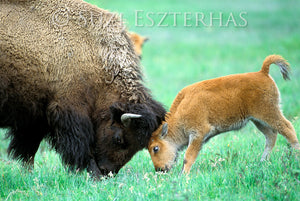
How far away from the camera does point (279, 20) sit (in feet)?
82.0

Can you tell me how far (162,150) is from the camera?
5.90m

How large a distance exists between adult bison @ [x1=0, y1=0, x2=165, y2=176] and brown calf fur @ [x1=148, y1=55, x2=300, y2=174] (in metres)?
0.29

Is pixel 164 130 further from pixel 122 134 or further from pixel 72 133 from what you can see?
pixel 72 133

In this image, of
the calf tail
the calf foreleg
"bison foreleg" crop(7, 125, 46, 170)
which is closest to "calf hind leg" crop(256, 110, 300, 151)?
the calf tail

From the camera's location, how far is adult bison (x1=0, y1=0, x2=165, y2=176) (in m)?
5.65

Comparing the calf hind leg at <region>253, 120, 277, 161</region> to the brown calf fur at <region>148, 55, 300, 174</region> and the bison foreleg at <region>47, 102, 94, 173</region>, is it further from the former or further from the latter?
the bison foreleg at <region>47, 102, 94, 173</region>

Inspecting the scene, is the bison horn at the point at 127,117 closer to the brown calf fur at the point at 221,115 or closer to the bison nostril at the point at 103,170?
the brown calf fur at the point at 221,115

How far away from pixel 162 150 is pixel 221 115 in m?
0.91

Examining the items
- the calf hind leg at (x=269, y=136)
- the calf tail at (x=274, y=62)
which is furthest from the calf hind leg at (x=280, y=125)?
the calf tail at (x=274, y=62)

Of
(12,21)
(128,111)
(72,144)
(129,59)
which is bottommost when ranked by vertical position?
(72,144)

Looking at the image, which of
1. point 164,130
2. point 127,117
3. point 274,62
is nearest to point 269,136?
point 274,62

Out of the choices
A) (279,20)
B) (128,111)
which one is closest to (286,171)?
(128,111)

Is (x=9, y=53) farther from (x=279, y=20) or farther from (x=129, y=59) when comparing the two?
(x=279, y=20)

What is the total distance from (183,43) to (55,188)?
17.9m
